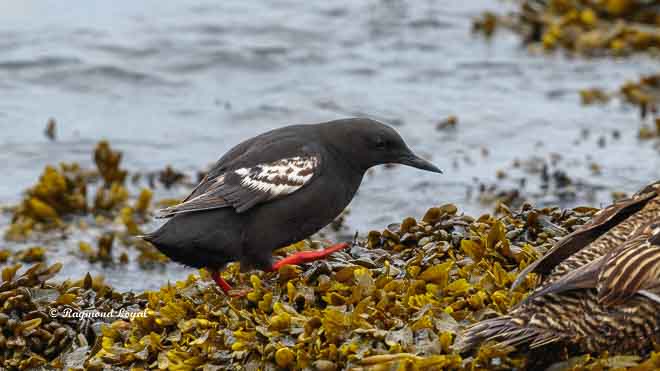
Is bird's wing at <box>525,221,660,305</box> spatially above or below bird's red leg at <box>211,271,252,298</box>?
above

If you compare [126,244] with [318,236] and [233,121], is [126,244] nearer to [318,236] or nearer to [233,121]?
[318,236]

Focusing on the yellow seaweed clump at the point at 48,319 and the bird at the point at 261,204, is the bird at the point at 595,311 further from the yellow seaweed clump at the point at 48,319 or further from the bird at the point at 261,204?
the yellow seaweed clump at the point at 48,319

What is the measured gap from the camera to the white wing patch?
558 centimetres

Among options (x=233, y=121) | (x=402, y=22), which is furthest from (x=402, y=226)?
(x=402, y=22)

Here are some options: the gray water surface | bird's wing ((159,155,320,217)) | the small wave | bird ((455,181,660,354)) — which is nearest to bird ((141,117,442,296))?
bird's wing ((159,155,320,217))

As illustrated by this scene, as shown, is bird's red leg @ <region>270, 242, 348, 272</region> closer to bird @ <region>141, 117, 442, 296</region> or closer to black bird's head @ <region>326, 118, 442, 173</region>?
bird @ <region>141, 117, 442, 296</region>

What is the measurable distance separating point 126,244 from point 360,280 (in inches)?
162

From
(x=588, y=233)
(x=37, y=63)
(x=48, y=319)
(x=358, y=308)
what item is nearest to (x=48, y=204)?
(x=48, y=319)

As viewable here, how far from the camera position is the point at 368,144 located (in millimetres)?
6055

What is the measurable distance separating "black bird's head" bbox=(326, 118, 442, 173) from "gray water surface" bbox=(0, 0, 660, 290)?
8.33ft

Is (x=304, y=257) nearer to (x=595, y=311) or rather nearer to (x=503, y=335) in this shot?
(x=503, y=335)

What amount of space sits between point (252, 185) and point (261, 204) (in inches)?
4.3

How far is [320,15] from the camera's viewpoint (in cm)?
1465

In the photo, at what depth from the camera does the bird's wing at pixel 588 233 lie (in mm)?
4762
